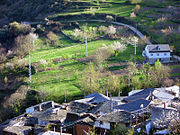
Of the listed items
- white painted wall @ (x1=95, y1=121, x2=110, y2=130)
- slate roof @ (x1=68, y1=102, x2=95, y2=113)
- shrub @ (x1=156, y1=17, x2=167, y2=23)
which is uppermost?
shrub @ (x1=156, y1=17, x2=167, y2=23)

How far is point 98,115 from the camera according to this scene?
3522 centimetres

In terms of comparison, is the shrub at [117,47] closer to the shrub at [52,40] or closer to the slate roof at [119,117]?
the shrub at [52,40]

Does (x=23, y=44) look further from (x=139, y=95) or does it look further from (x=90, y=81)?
(x=139, y=95)

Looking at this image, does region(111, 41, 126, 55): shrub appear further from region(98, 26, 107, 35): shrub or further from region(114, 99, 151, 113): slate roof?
region(114, 99, 151, 113): slate roof

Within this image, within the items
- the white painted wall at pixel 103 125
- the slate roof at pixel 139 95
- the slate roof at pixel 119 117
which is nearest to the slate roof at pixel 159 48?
the slate roof at pixel 139 95

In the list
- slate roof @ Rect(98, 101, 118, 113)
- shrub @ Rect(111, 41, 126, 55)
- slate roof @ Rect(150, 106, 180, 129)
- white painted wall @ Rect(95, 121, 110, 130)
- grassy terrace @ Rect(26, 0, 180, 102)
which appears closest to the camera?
slate roof @ Rect(150, 106, 180, 129)

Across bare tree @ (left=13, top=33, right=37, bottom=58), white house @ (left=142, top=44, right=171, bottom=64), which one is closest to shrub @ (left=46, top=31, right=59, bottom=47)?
bare tree @ (left=13, top=33, right=37, bottom=58)

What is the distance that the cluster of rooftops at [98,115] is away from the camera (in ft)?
98.9

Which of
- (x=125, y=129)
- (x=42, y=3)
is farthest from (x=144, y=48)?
(x=42, y=3)

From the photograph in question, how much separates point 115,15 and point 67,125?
49301mm

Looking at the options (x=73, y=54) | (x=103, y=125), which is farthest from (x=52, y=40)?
(x=103, y=125)

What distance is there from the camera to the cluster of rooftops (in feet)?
98.9

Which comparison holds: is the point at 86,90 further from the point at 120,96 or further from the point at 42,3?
the point at 42,3

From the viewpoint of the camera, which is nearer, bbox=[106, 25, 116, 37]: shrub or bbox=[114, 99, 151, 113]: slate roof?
bbox=[114, 99, 151, 113]: slate roof
